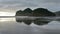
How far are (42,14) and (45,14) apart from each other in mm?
989

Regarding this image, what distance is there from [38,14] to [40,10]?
180 centimetres

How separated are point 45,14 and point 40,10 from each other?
2360 millimetres

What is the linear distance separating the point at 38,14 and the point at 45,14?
6.97ft

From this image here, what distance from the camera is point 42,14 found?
45.6 m

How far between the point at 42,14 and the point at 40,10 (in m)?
2.22

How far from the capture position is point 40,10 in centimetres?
4384

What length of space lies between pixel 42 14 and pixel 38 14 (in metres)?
1.34

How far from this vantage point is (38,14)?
45.1 m

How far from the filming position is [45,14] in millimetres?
45125
